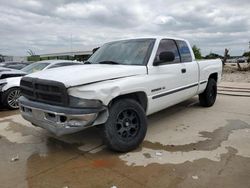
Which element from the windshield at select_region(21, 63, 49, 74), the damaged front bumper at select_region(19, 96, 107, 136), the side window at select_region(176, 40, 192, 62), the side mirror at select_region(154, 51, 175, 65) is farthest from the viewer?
the windshield at select_region(21, 63, 49, 74)

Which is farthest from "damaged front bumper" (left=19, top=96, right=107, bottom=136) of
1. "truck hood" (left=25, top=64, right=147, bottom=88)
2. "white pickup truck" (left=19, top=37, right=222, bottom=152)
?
"truck hood" (left=25, top=64, right=147, bottom=88)

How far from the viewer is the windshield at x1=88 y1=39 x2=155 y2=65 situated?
4.60 meters

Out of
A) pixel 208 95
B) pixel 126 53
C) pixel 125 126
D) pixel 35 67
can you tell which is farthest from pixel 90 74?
pixel 35 67

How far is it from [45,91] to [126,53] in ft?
5.83

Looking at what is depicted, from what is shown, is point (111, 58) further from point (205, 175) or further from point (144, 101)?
point (205, 175)

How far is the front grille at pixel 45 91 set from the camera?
137 inches

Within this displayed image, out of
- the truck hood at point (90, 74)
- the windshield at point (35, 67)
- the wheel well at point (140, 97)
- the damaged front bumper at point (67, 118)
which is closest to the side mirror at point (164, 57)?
the truck hood at point (90, 74)

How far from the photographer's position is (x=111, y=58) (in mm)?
4938

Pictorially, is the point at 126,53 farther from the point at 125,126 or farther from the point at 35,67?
the point at 35,67

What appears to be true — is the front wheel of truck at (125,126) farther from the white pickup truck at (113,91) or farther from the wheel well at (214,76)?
the wheel well at (214,76)

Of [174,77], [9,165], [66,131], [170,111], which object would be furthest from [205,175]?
[170,111]

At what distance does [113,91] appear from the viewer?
143 inches

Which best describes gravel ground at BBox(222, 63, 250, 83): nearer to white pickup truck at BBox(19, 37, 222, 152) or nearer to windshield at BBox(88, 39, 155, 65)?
white pickup truck at BBox(19, 37, 222, 152)

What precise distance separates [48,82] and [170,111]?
3.73m
